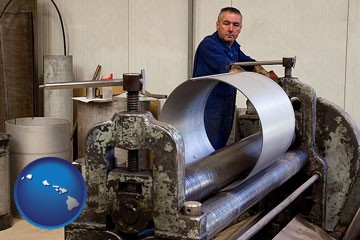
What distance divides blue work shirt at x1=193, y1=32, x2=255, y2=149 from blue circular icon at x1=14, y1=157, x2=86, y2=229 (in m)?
1.77

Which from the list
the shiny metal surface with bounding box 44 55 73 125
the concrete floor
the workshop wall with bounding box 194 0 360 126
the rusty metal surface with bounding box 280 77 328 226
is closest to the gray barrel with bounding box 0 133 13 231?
the concrete floor

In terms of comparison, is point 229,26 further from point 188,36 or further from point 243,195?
point 243,195

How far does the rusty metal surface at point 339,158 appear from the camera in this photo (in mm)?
1808

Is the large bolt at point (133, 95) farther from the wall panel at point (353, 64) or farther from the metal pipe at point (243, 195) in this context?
the wall panel at point (353, 64)

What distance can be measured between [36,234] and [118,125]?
89.3 inches

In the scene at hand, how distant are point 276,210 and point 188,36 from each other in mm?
2843

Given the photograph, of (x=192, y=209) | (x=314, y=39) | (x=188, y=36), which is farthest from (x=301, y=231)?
(x=188, y=36)

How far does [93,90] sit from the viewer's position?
3848 millimetres

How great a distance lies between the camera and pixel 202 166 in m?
1.26

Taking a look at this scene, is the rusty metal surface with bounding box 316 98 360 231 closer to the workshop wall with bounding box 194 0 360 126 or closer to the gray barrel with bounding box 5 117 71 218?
the workshop wall with bounding box 194 0 360 126

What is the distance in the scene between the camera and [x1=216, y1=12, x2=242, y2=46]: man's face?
9.88 feet

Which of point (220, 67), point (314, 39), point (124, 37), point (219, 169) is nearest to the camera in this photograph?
point (219, 169)

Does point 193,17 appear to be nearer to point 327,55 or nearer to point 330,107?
point 327,55

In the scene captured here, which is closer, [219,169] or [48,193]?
[48,193]
